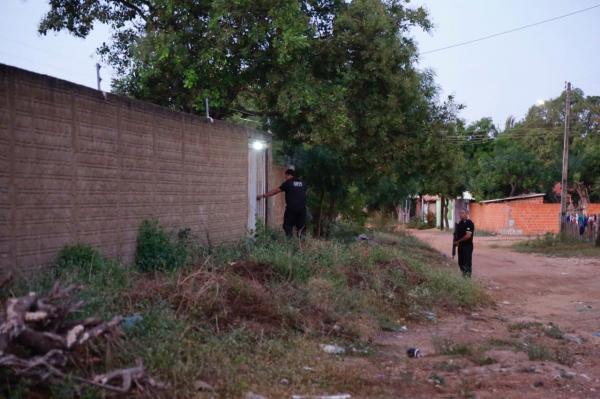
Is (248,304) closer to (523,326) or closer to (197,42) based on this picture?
(523,326)

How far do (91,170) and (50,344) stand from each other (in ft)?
12.1

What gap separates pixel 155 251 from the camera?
8.88 meters

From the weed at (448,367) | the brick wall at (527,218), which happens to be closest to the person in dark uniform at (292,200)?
the weed at (448,367)

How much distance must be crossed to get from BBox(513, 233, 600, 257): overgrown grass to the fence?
0.59 meters

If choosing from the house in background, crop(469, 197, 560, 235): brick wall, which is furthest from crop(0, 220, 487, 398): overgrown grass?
the house in background

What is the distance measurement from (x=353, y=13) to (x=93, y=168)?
8.47 meters

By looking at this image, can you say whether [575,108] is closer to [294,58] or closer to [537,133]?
[537,133]

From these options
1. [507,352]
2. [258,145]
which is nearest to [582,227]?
[258,145]

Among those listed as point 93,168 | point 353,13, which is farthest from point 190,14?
point 93,168

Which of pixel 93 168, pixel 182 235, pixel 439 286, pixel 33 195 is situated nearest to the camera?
pixel 33 195

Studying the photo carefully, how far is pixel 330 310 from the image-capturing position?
7.90 meters

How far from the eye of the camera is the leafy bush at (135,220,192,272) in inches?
344

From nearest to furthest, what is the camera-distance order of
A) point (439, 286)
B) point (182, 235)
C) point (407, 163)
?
1. point (182, 235)
2. point (439, 286)
3. point (407, 163)

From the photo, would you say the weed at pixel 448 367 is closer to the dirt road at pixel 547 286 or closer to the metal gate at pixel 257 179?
the dirt road at pixel 547 286
